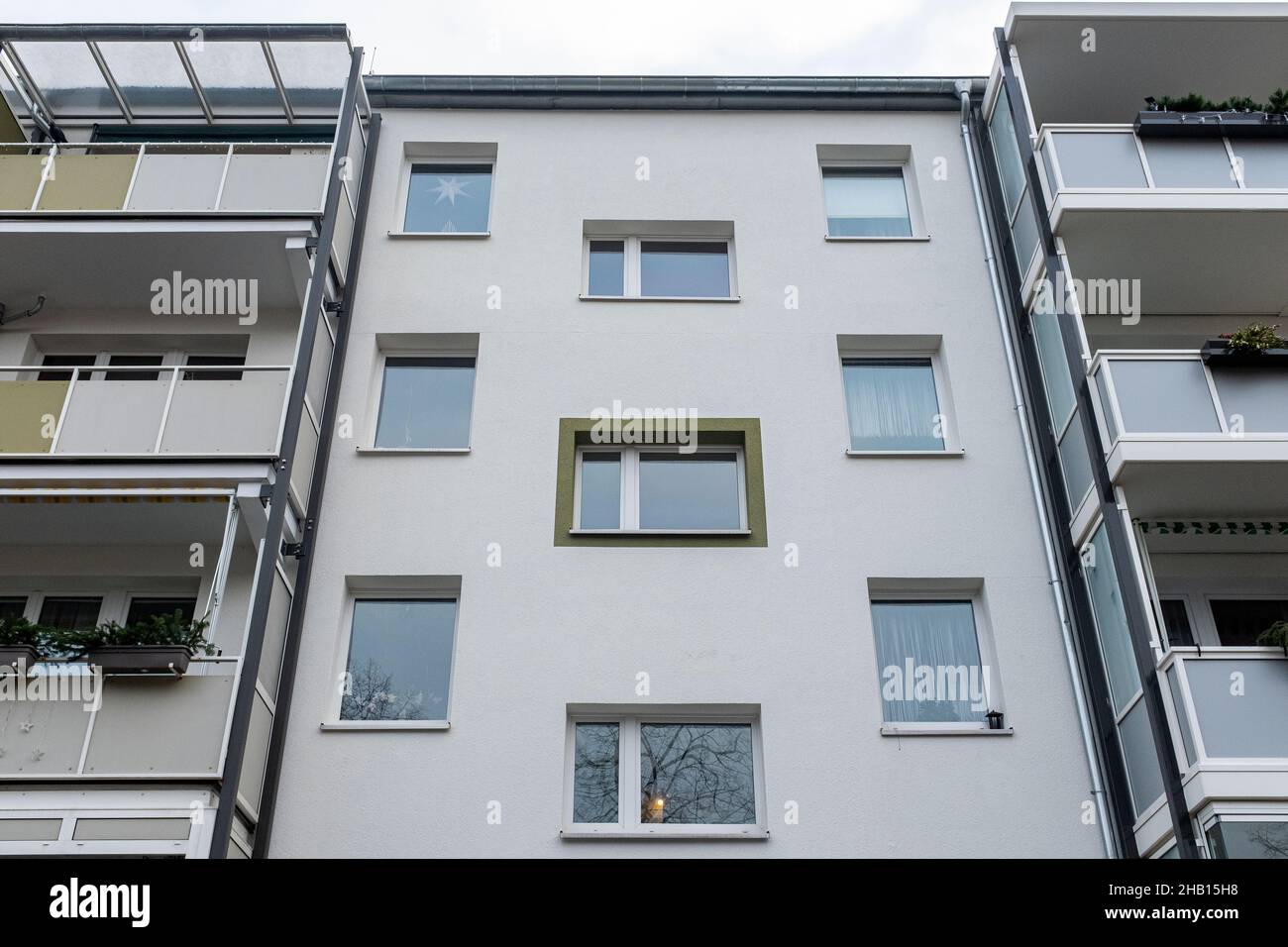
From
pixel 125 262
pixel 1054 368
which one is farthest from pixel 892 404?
pixel 125 262

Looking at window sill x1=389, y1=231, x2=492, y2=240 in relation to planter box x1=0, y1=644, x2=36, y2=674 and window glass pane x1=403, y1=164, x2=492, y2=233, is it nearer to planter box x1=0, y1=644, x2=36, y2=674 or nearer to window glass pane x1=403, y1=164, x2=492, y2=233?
window glass pane x1=403, y1=164, x2=492, y2=233

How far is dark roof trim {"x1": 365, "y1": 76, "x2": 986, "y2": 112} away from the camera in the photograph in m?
14.7

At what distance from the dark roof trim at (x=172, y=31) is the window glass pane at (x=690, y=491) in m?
6.17

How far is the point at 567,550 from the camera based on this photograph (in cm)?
1103

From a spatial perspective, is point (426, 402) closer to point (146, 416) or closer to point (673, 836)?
point (146, 416)

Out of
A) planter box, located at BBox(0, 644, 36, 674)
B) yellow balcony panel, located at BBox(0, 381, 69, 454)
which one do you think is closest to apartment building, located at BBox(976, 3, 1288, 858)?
planter box, located at BBox(0, 644, 36, 674)

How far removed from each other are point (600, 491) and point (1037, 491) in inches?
161

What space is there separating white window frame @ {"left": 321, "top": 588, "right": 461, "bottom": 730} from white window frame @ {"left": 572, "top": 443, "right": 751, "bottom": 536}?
1.42 metres

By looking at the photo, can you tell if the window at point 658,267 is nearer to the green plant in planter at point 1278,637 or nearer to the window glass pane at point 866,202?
the window glass pane at point 866,202

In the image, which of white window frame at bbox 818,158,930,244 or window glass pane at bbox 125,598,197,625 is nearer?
window glass pane at bbox 125,598,197,625

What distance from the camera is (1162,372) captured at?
10836mm
